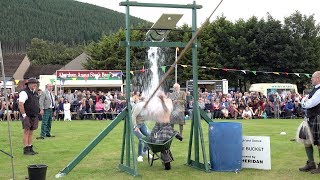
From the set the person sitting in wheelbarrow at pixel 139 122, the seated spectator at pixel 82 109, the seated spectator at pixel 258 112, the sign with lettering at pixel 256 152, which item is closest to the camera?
the sign with lettering at pixel 256 152

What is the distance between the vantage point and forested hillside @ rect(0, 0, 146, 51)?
92.3 metres

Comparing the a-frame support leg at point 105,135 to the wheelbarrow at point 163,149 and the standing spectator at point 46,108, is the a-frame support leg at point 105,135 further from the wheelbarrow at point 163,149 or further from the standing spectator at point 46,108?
the standing spectator at point 46,108

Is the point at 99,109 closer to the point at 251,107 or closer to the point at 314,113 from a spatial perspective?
the point at 251,107

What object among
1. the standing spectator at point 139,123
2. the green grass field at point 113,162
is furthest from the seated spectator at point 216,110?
the standing spectator at point 139,123

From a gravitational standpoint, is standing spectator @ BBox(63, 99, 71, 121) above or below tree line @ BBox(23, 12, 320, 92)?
below

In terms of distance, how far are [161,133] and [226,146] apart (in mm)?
1276

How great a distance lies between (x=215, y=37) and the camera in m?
49.7

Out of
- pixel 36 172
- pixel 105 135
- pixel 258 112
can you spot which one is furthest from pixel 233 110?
pixel 36 172

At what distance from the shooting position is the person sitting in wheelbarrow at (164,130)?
31.2 feet

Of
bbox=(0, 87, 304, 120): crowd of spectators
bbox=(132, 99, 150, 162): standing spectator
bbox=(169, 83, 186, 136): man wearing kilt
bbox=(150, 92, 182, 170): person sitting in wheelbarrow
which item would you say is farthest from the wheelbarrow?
bbox=(0, 87, 304, 120): crowd of spectators

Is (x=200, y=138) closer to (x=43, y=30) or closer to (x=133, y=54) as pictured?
(x=133, y=54)

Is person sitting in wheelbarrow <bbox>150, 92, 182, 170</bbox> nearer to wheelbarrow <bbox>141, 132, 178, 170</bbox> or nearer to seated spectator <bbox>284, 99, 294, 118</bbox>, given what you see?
wheelbarrow <bbox>141, 132, 178, 170</bbox>

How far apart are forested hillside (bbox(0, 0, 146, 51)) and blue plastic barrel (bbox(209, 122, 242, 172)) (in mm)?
84092

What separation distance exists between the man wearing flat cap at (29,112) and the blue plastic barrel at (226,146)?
491 centimetres
